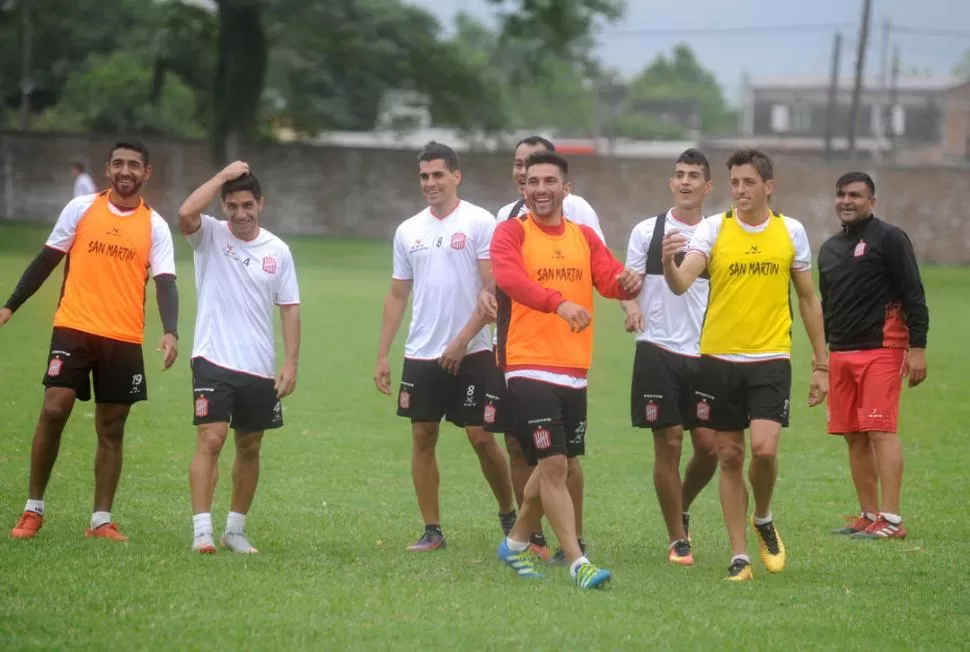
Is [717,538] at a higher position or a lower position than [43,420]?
lower

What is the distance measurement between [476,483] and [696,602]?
15.8ft

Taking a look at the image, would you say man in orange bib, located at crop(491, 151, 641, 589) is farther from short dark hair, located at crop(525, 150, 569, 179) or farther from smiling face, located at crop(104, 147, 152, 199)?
smiling face, located at crop(104, 147, 152, 199)

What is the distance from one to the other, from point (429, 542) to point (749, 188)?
2.89 m

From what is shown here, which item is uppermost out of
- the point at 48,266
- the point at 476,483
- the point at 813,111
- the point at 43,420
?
the point at 813,111

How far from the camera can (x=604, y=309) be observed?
29641mm

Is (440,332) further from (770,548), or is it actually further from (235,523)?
(770,548)

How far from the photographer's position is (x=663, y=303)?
9203 millimetres

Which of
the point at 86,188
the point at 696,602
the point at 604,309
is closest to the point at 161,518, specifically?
the point at 696,602

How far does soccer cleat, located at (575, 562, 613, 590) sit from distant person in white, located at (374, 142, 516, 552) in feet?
5.35

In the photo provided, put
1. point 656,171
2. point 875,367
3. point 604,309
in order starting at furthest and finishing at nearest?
point 656,171 → point 604,309 → point 875,367

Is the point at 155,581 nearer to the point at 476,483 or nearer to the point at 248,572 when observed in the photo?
the point at 248,572

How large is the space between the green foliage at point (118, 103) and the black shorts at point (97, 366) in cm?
5133

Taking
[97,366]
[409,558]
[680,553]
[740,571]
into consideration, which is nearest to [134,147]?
[97,366]

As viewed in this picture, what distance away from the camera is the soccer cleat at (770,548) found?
8.73 m
